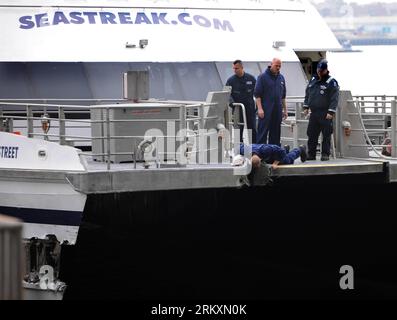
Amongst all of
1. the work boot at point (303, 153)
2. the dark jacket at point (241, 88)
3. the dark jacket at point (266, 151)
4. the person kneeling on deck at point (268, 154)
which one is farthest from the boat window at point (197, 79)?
the dark jacket at point (266, 151)

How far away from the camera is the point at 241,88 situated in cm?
1549

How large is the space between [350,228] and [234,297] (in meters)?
1.58

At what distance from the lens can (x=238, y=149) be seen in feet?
46.3

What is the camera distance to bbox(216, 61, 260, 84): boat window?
56.0 ft

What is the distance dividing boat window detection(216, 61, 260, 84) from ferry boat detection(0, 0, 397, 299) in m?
0.02

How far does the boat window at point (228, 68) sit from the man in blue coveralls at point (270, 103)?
209 cm

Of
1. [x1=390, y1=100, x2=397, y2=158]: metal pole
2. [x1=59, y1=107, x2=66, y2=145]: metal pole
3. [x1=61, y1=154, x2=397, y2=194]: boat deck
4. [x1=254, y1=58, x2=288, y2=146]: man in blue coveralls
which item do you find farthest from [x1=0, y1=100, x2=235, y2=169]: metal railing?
[x1=390, y1=100, x2=397, y2=158]: metal pole

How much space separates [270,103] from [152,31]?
2.51m

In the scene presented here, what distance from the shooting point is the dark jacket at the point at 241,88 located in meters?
15.5

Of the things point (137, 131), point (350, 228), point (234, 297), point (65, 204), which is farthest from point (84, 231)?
point (350, 228)

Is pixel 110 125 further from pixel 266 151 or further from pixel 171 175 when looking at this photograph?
pixel 266 151

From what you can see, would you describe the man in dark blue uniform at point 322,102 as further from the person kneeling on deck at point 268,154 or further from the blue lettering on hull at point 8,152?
the blue lettering on hull at point 8,152

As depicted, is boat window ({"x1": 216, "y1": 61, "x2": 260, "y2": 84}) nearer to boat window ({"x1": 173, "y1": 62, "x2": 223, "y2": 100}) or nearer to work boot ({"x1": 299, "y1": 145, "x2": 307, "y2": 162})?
boat window ({"x1": 173, "y1": 62, "x2": 223, "y2": 100})

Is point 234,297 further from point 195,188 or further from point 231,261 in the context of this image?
point 195,188
